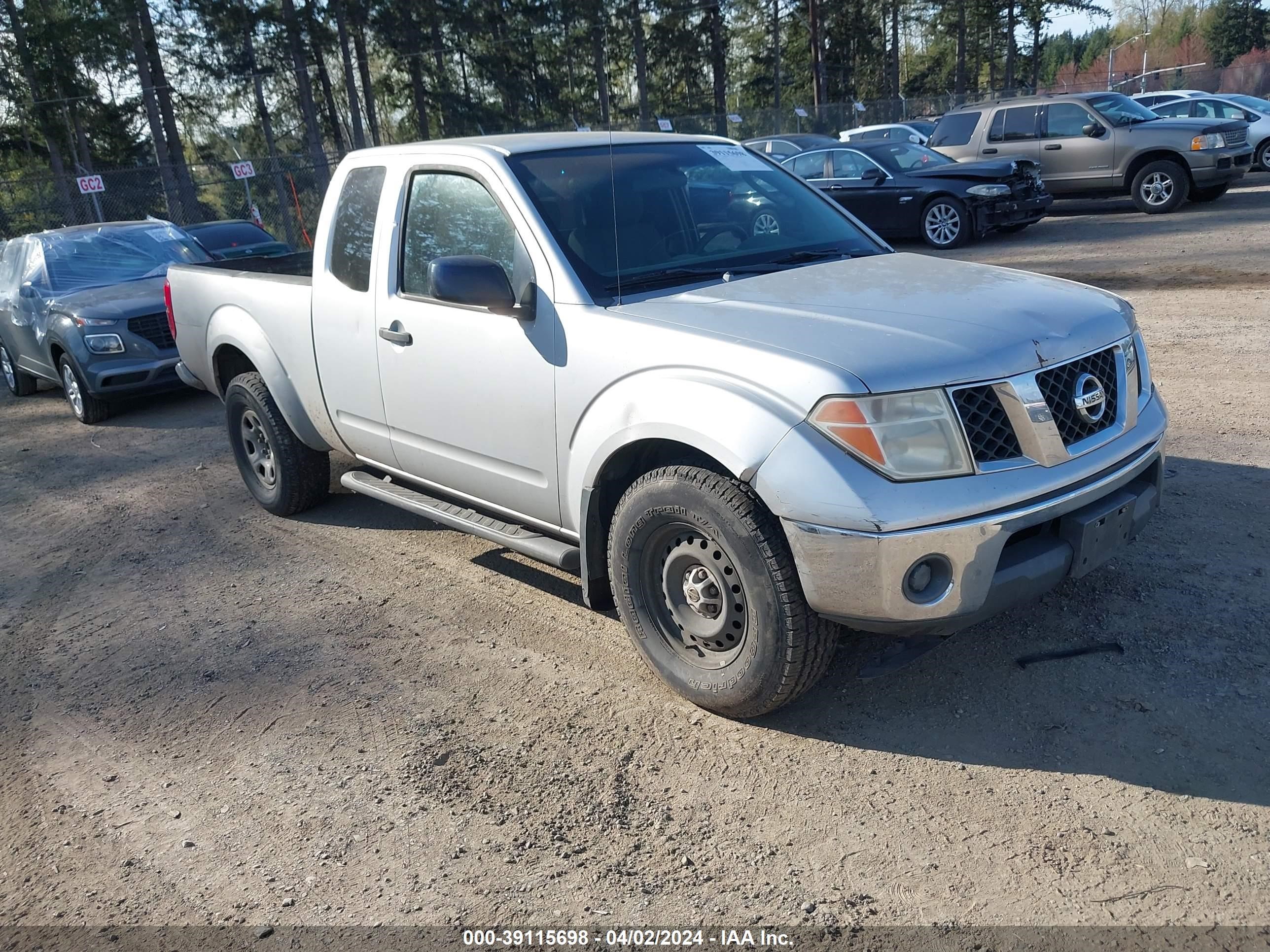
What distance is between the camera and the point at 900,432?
300cm

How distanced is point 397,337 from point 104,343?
19.2 feet

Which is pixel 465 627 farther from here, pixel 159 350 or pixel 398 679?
pixel 159 350

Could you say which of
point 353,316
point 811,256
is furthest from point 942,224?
point 353,316

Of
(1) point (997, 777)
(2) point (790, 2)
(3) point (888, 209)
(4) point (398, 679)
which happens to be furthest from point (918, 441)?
(2) point (790, 2)

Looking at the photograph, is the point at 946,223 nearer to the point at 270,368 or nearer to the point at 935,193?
the point at 935,193

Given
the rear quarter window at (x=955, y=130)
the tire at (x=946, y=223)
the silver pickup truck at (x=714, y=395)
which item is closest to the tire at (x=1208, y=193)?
the rear quarter window at (x=955, y=130)

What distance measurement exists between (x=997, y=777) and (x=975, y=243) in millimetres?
12654

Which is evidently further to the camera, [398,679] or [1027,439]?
[398,679]

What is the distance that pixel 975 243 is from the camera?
14477 mm

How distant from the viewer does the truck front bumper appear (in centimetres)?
295

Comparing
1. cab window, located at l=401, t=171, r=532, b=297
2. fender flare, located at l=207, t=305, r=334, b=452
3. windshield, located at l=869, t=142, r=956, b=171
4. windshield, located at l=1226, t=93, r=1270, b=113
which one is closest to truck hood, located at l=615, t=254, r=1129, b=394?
cab window, located at l=401, t=171, r=532, b=297

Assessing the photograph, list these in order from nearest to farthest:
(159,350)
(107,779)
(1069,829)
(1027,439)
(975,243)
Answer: (1069,829) < (1027,439) < (107,779) < (159,350) < (975,243)

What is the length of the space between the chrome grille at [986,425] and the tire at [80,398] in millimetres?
8408

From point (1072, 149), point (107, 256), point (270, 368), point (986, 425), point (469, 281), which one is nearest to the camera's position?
point (986, 425)
